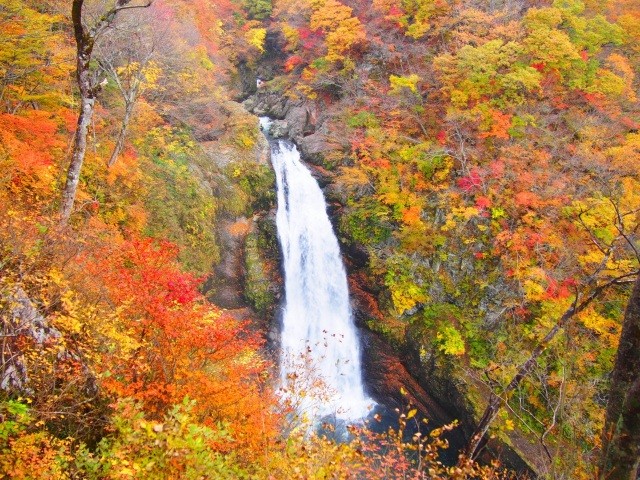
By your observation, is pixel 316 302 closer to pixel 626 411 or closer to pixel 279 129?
pixel 279 129

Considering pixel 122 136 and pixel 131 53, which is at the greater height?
pixel 131 53

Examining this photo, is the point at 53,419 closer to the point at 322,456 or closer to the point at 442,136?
the point at 322,456

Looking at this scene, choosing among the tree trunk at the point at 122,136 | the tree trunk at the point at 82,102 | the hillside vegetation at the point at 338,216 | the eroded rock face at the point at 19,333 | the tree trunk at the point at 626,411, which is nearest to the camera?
the tree trunk at the point at 626,411

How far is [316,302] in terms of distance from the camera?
17375mm

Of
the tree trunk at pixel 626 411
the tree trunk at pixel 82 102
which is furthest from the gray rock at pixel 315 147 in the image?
the tree trunk at pixel 626 411

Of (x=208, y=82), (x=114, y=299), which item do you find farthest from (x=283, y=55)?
(x=114, y=299)

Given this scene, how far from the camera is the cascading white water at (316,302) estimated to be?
16172mm

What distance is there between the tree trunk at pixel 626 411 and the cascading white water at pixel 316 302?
13.4 m

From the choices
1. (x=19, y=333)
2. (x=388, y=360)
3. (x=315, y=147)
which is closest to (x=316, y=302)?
(x=388, y=360)

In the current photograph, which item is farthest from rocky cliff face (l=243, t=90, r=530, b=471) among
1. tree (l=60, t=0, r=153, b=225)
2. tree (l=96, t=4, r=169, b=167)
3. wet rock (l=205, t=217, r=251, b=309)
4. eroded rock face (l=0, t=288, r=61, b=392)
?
eroded rock face (l=0, t=288, r=61, b=392)

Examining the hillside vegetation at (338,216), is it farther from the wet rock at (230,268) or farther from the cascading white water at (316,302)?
the cascading white water at (316,302)

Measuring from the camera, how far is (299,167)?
20.0 metres

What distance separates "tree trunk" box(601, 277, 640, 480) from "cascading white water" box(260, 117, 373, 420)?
44.0 feet

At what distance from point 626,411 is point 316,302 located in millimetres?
15060
